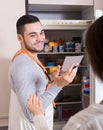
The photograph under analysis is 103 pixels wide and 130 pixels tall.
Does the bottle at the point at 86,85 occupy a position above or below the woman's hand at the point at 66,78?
below

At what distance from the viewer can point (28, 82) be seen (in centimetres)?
122

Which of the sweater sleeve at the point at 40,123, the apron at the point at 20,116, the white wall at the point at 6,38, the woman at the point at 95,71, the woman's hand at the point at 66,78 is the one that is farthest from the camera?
the white wall at the point at 6,38

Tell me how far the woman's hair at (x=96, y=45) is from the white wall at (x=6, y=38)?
4.06ft

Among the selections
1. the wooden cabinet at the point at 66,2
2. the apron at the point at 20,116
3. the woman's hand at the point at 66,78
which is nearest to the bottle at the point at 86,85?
the wooden cabinet at the point at 66,2

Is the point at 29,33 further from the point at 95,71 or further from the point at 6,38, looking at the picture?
the point at 95,71

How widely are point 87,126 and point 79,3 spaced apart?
1.46 m

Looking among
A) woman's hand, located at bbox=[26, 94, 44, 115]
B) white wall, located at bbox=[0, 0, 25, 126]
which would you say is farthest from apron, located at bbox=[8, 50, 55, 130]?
white wall, located at bbox=[0, 0, 25, 126]

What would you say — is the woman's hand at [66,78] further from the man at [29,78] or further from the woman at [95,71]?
the woman at [95,71]

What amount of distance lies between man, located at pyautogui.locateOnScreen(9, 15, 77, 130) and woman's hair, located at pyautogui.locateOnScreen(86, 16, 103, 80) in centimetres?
51

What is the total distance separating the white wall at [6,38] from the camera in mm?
1834

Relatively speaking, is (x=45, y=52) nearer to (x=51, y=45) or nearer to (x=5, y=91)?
(x=51, y=45)

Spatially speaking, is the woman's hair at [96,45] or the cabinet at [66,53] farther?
the cabinet at [66,53]

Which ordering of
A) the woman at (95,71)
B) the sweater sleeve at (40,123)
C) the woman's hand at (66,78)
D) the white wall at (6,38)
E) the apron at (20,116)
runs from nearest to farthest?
the woman at (95,71) → the sweater sleeve at (40,123) → the woman's hand at (66,78) → the apron at (20,116) → the white wall at (6,38)

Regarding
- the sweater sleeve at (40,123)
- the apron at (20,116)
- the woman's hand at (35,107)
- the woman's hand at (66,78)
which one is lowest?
the apron at (20,116)
